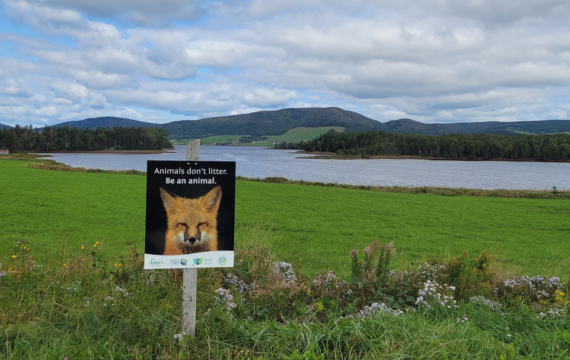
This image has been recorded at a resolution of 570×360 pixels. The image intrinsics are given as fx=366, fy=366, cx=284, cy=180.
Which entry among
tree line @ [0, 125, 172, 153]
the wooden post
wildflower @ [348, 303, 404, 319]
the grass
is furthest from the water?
tree line @ [0, 125, 172, 153]

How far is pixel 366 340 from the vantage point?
12.8 feet

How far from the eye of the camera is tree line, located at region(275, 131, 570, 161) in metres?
158

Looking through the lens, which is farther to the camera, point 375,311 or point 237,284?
point 237,284

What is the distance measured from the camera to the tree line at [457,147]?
158000 mm

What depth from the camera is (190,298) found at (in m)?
4.33

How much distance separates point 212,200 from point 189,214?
32cm

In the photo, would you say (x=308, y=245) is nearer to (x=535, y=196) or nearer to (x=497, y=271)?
(x=497, y=271)

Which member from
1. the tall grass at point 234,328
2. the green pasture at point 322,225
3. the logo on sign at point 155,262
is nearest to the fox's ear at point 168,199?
the logo on sign at point 155,262

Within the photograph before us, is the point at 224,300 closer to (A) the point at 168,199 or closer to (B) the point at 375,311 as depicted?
(A) the point at 168,199

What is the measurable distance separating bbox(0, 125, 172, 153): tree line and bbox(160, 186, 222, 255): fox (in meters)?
168

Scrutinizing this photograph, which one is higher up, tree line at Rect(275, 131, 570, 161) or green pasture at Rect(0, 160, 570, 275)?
tree line at Rect(275, 131, 570, 161)

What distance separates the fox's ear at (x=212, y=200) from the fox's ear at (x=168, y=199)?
1.09 feet

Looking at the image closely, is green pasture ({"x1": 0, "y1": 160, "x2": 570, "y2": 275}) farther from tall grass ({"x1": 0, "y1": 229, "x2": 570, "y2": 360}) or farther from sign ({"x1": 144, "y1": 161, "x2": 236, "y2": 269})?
sign ({"x1": 144, "y1": 161, "x2": 236, "y2": 269})

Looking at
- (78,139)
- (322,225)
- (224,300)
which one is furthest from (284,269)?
(78,139)
